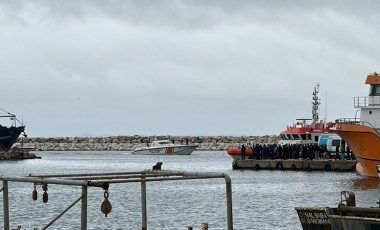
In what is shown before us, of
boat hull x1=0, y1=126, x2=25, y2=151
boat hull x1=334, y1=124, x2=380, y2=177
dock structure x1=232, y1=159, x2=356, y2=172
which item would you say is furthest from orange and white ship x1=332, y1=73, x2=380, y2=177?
boat hull x1=0, y1=126, x2=25, y2=151

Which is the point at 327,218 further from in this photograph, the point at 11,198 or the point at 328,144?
the point at 328,144

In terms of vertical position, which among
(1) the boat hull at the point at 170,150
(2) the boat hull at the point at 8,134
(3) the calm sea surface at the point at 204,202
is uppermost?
(2) the boat hull at the point at 8,134

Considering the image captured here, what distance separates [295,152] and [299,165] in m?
4.91

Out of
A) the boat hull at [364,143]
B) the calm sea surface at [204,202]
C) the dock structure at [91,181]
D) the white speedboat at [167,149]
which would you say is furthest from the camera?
the white speedboat at [167,149]

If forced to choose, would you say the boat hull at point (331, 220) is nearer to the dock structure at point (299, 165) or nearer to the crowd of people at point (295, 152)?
the dock structure at point (299, 165)

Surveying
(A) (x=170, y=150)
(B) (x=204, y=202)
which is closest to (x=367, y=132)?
(B) (x=204, y=202)

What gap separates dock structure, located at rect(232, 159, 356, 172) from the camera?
7712 cm

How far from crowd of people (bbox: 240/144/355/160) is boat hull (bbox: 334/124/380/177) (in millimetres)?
19008

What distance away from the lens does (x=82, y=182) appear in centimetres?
1423

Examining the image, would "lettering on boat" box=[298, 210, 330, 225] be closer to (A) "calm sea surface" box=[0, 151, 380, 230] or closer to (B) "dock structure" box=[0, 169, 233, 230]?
(B) "dock structure" box=[0, 169, 233, 230]

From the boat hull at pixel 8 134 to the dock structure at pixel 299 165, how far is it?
206 feet

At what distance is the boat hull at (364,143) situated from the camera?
61344mm

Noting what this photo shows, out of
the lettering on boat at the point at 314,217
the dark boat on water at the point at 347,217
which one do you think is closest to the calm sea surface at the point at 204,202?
the lettering on boat at the point at 314,217

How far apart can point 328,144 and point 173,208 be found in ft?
145
